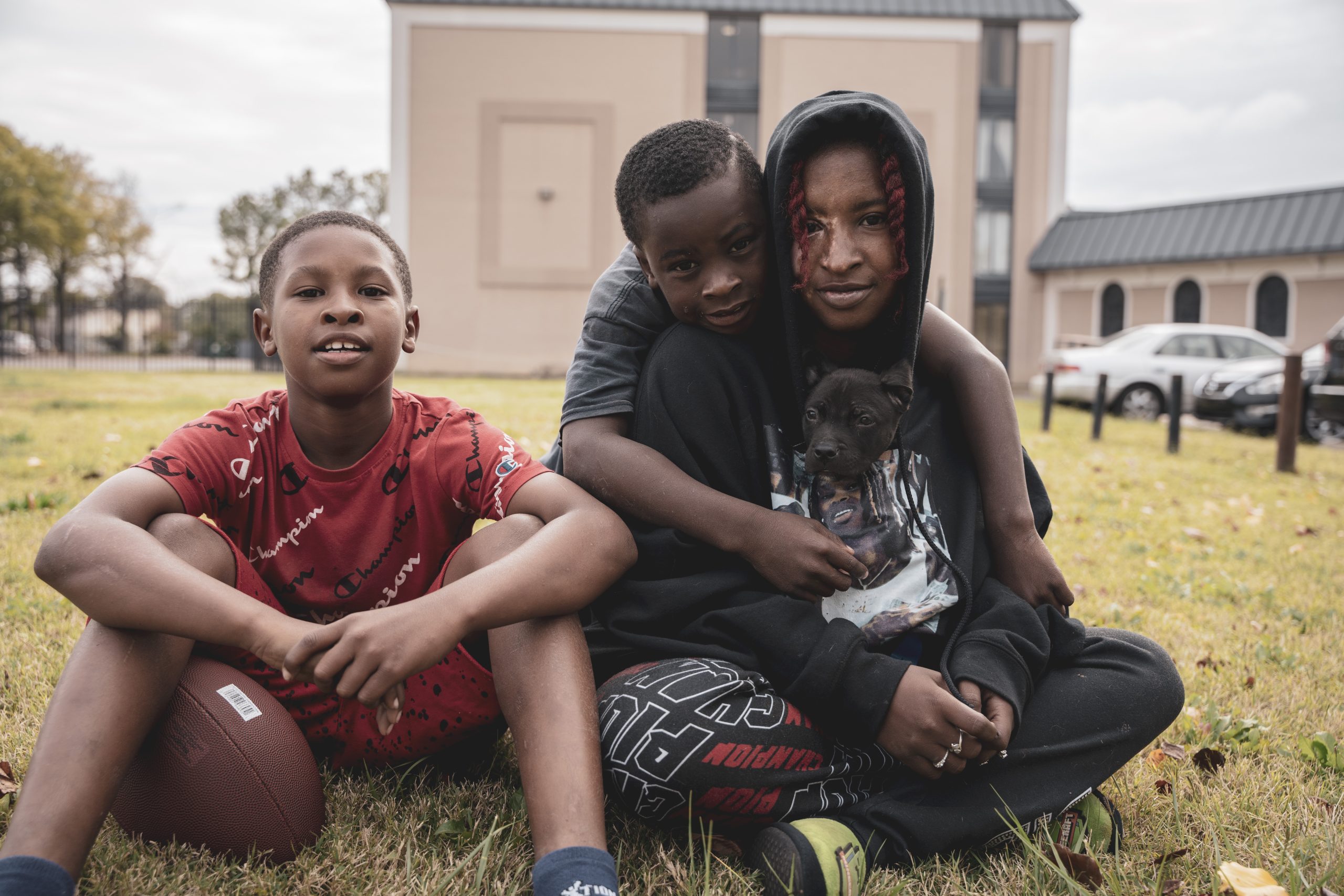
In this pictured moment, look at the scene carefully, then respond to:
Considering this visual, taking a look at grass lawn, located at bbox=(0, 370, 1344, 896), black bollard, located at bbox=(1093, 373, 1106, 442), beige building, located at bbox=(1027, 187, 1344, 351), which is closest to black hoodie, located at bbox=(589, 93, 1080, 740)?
grass lawn, located at bbox=(0, 370, 1344, 896)

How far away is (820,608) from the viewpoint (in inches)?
79.6

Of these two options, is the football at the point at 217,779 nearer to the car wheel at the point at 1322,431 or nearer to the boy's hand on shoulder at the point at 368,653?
the boy's hand on shoulder at the point at 368,653

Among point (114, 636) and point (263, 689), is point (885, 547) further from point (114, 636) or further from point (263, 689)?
point (114, 636)

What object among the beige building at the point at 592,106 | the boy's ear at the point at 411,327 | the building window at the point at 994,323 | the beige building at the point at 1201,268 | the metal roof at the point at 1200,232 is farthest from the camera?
the building window at the point at 994,323

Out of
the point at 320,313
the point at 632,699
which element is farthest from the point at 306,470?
the point at 632,699

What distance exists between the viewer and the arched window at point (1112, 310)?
25.8 metres

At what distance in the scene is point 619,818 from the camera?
206cm

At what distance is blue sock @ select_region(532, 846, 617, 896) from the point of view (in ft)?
5.15

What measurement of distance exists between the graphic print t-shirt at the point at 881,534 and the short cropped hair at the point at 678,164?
62 centimetres

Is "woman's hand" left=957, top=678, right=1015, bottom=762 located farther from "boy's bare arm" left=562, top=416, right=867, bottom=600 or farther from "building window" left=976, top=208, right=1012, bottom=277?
"building window" left=976, top=208, right=1012, bottom=277

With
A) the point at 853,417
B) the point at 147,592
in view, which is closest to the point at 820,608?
the point at 853,417

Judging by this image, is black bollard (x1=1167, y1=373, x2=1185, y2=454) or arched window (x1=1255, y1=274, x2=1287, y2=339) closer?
black bollard (x1=1167, y1=373, x2=1185, y2=454)

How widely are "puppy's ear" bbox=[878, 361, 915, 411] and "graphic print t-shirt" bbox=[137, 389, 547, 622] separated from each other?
782 millimetres

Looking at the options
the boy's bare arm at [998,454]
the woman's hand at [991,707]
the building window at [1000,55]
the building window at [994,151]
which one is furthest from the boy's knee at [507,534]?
the building window at [1000,55]
